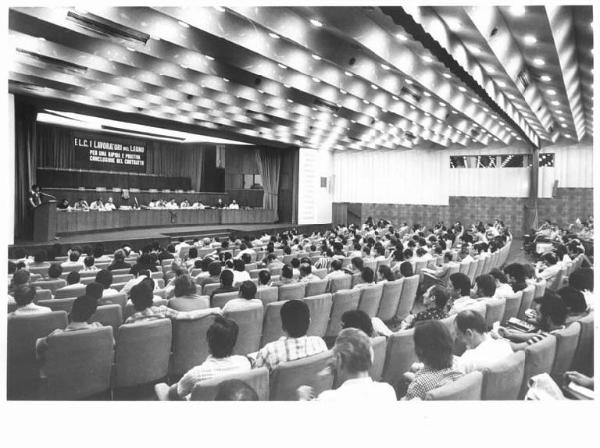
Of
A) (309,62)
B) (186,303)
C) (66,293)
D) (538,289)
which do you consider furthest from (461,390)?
(309,62)

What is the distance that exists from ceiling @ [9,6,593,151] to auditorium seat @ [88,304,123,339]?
3.88 meters

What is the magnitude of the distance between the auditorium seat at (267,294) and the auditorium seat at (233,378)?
107 inches

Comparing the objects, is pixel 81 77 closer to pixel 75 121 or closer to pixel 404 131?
pixel 75 121

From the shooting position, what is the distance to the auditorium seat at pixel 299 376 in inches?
113

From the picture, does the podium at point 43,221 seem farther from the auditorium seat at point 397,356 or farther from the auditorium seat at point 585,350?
the auditorium seat at point 585,350

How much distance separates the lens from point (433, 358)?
2818 mm

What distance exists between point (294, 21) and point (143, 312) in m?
4.54

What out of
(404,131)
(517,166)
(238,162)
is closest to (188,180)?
(238,162)

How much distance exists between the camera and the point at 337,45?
25.3ft

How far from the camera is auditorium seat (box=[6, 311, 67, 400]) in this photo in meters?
3.79

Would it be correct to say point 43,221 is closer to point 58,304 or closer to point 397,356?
point 58,304

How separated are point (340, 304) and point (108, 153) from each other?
15.5m

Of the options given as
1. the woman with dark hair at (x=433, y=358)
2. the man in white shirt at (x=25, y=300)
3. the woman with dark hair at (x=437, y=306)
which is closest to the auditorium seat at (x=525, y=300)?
the woman with dark hair at (x=437, y=306)

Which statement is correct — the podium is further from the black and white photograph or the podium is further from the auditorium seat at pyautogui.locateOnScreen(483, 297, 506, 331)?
the auditorium seat at pyautogui.locateOnScreen(483, 297, 506, 331)
